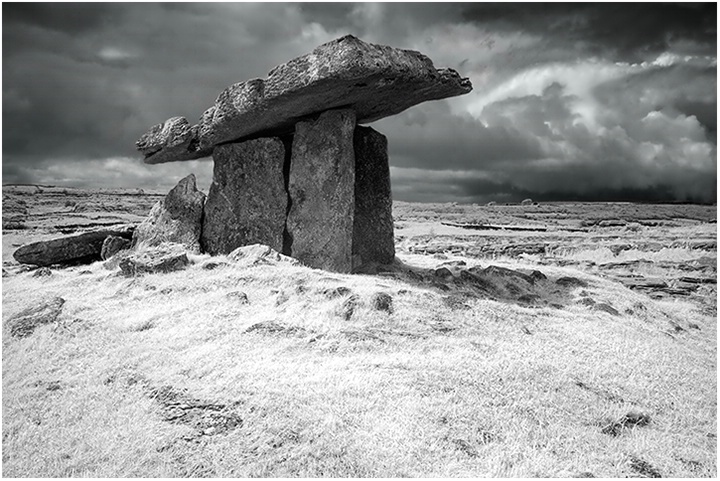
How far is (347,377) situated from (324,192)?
553 cm

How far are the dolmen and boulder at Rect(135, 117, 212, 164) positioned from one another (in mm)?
31

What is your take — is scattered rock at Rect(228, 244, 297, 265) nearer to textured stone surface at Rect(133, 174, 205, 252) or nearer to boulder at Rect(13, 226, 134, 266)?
textured stone surface at Rect(133, 174, 205, 252)

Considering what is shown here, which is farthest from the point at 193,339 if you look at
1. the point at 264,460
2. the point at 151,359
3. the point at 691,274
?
the point at 691,274

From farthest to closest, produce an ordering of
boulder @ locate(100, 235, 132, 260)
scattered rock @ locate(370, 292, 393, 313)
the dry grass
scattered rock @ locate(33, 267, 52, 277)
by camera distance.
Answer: boulder @ locate(100, 235, 132, 260)
scattered rock @ locate(33, 267, 52, 277)
scattered rock @ locate(370, 292, 393, 313)
the dry grass

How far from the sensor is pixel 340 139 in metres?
10.2

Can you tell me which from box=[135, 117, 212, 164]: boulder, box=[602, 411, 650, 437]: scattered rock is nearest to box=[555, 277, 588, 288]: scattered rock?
box=[602, 411, 650, 437]: scattered rock

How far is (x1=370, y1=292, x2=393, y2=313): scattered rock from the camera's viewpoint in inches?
290

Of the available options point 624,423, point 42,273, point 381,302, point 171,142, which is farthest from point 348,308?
point 171,142

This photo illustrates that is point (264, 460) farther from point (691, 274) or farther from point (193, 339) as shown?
point (691, 274)

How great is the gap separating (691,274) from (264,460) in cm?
1363

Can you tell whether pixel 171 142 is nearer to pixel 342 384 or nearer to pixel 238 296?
pixel 238 296

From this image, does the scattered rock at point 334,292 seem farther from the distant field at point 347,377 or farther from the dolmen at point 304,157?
the dolmen at point 304,157

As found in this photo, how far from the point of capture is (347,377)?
210 inches

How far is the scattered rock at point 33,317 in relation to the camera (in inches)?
273
